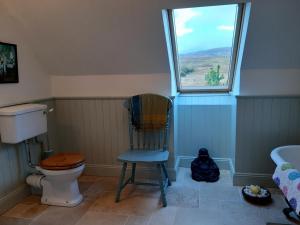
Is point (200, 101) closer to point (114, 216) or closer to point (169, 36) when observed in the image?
point (169, 36)

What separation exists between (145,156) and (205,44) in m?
1.42

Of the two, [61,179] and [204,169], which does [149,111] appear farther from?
[61,179]

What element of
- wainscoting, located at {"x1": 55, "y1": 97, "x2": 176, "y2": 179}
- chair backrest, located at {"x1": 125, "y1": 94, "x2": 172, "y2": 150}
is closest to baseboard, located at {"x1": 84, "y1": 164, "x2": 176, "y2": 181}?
wainscoting, located at {"x1": 55, "y1": 97, "x2": 176, "y2": 179}

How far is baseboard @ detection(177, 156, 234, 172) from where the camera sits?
Result: 10.5 feet

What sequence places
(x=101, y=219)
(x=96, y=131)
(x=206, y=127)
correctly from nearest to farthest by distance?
(x=101, y=219) < (x=96, y=131) < (x=206, y=127)

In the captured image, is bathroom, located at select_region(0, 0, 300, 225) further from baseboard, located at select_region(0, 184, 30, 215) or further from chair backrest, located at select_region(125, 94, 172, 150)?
chair backrest, located at select_region(125, 94, 172, 150)

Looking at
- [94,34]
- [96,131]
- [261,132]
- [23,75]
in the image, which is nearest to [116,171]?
[96,131]

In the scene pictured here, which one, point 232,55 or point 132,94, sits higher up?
point 232,55

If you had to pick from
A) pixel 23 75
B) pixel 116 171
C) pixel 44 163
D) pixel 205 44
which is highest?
pixel 205 44

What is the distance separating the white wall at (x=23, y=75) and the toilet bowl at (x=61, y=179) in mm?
718

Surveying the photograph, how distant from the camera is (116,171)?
122 inches

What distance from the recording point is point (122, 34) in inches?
97.5

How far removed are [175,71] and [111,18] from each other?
42.0 inches

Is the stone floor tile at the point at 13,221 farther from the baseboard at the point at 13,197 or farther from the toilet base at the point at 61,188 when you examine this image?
the toilet base at the point at 61,188
